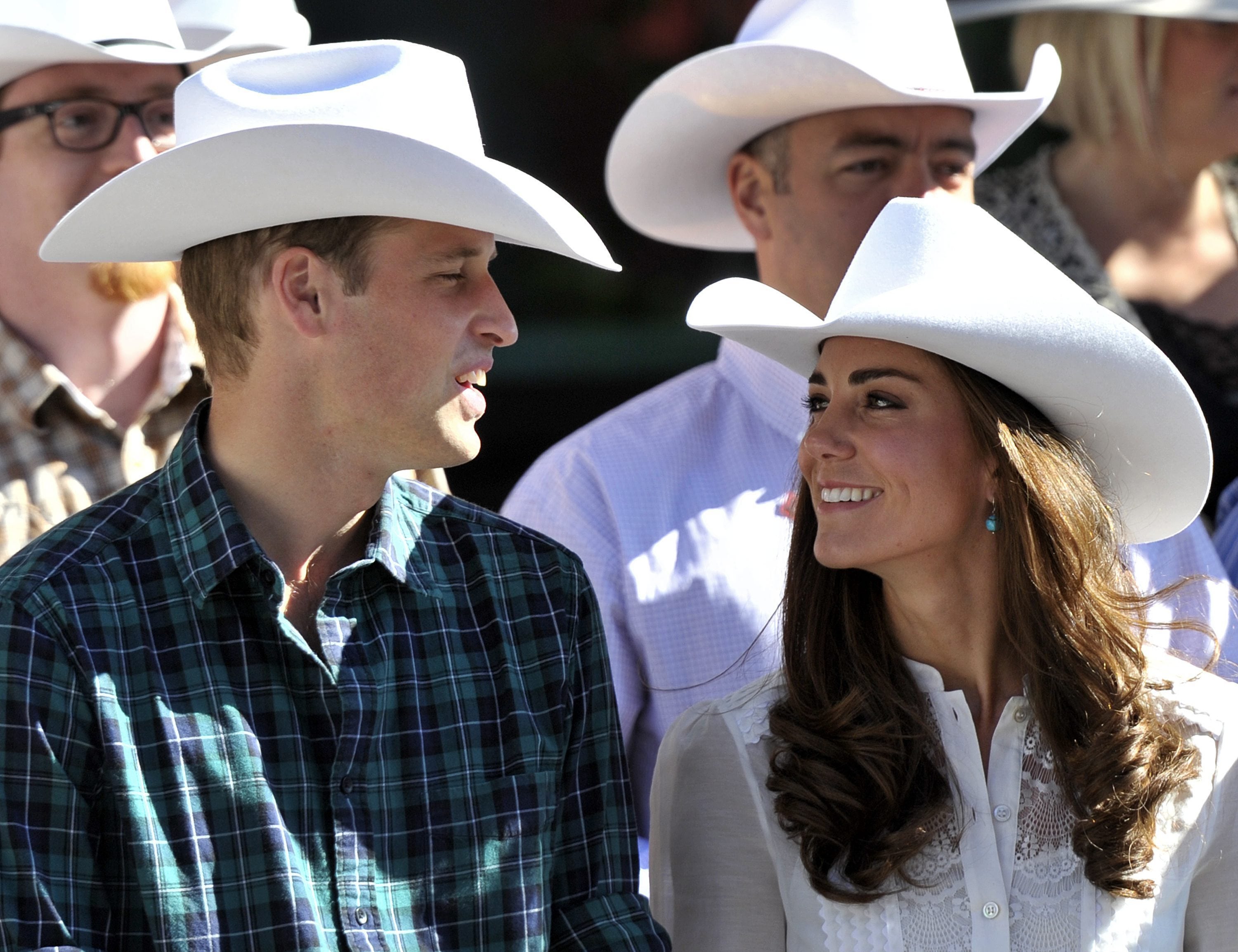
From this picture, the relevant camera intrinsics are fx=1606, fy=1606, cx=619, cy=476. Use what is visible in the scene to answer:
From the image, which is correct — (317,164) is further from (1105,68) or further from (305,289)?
(1105,68)

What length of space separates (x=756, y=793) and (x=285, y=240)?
111 cm

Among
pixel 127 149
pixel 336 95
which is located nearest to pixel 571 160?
pixel 127 149

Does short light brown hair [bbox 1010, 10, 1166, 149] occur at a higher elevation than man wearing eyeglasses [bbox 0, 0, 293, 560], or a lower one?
higher

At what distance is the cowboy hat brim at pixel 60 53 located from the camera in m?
3.10

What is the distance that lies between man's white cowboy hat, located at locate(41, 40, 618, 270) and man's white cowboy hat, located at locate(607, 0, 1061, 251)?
3.81 feet

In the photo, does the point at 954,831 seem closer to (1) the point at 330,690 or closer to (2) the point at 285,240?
(1) the point at 330,690

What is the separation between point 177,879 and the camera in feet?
6.92

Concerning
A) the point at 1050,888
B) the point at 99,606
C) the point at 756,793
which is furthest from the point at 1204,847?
the point at 99,606

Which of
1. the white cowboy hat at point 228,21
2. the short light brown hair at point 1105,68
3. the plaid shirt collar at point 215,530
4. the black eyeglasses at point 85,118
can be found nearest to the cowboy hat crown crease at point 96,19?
the black eyeglasses at point 85,118

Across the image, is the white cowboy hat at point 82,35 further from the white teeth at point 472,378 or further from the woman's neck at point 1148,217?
the woman's neck at point 1148,217

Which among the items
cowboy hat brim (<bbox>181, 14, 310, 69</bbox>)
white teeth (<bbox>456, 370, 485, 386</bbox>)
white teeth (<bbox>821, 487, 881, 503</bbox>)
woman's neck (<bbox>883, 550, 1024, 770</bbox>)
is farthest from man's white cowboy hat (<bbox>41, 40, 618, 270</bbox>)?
cowboy hat brim (<bbox>181, 14, 310, 69</bbox>)

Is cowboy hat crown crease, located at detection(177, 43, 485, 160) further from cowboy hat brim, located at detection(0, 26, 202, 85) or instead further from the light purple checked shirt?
the light purple checked shirt

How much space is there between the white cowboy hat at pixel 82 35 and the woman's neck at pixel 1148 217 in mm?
2478

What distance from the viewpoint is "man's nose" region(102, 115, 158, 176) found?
322cm
